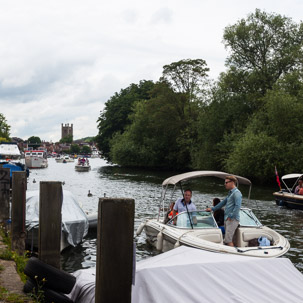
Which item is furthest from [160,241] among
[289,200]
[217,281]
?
[289,200]

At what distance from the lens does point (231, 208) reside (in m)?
10.9

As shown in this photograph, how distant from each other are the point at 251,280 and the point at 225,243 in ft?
20.6

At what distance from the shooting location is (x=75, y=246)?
13492 mm

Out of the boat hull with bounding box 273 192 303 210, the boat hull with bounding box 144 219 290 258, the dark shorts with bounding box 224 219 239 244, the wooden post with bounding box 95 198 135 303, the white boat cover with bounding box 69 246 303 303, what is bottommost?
the boat hull with bounding box 273 192 303 210

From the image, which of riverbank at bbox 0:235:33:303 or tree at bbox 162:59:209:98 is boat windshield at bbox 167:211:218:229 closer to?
riverbank at bbox 0:235:33:303

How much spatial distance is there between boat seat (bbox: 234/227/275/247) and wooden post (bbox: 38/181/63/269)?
5.87 metres

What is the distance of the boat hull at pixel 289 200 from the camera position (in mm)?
24020

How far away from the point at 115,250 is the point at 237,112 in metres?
44.2

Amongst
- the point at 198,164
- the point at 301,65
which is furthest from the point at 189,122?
the point at 301,65

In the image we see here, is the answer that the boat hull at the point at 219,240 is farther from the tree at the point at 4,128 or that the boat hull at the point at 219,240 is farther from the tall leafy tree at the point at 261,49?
the tree at the point at 4,128

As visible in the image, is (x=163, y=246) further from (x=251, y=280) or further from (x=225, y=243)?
(x=251, y=280)

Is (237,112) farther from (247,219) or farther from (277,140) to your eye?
(247,219)

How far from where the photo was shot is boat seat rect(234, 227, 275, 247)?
11.5 m

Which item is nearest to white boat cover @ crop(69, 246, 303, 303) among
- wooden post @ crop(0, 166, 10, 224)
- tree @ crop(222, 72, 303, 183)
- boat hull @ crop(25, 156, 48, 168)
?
wooden post @ crop(0, 166, 10, 224)
